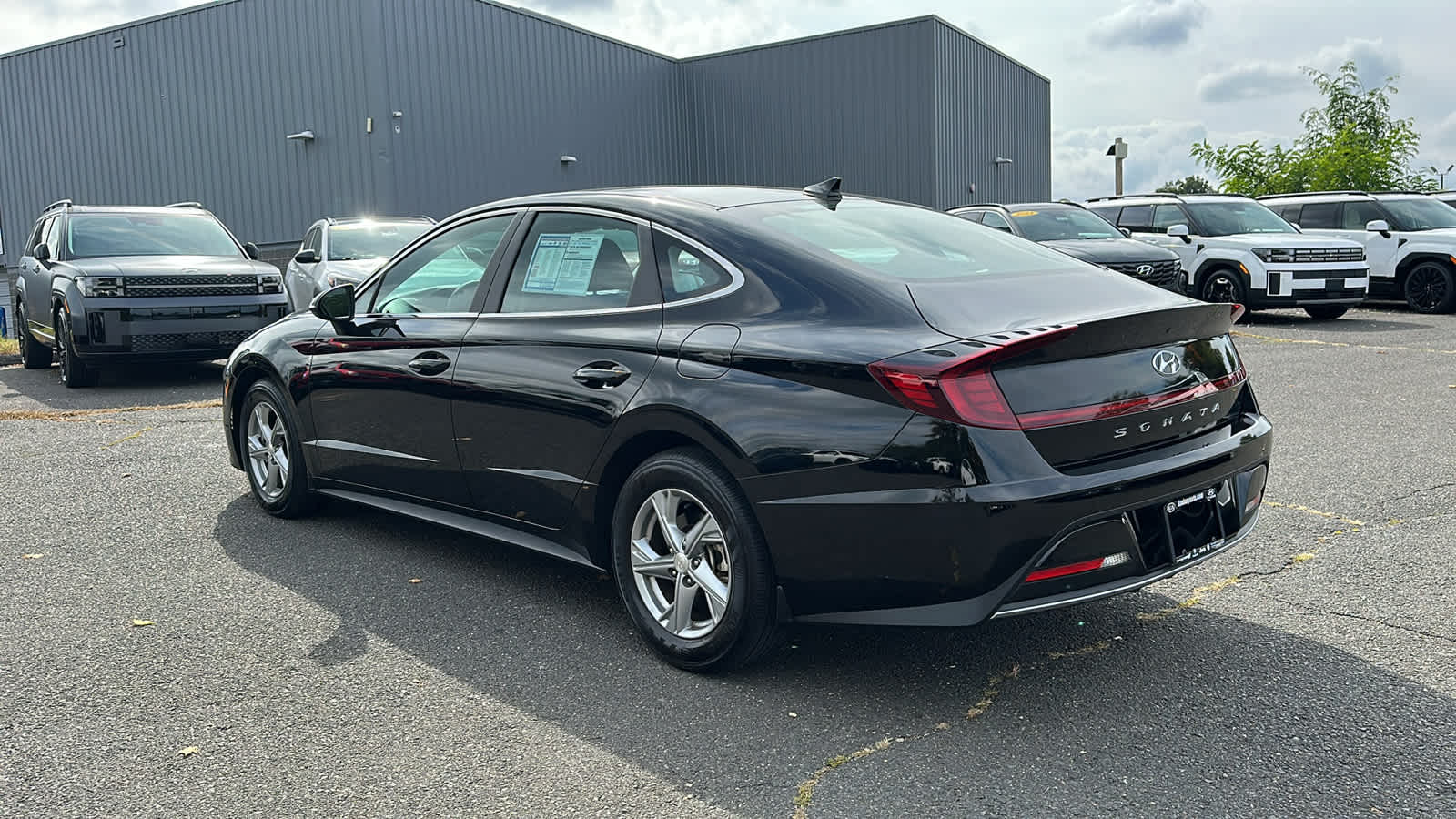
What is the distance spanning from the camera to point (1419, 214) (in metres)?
17.7

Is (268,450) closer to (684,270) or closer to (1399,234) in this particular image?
(684,270)

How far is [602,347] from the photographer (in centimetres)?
403

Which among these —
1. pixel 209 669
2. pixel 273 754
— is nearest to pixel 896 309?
pixel 273 754

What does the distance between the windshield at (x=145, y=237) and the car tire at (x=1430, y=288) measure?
50.6 ft

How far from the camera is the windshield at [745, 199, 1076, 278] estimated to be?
390 centimetres

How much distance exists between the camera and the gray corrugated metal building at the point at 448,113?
75.0ft

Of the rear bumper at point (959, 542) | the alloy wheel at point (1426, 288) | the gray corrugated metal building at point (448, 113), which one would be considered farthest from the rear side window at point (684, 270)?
the gray corrugated metal building at point (448, 113)

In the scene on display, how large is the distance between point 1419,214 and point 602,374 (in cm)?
1746

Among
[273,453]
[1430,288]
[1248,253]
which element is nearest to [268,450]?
[273,453]

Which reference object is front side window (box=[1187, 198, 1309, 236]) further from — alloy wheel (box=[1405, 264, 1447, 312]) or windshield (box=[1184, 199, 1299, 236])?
alloy wheel (box=[1405, 264, 1447, 312])

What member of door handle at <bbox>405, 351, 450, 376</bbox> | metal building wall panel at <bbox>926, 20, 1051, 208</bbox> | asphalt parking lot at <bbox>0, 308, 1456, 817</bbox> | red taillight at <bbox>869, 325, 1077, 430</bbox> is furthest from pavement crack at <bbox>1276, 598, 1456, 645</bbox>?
metal building wall panel at <bbox>926, 20, 1051, 208</bbox>

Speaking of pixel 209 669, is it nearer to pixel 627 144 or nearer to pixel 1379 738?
pixel 1379 738

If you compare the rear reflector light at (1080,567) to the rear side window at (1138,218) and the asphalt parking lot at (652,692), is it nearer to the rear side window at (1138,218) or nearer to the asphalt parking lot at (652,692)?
the asphalt parking lot at (652,692)

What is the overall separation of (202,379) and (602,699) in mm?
9968
